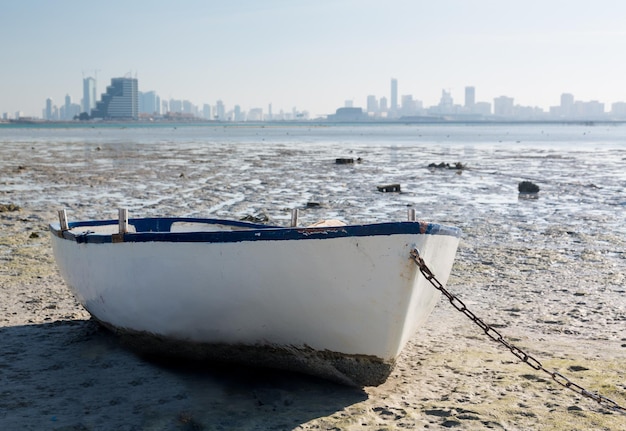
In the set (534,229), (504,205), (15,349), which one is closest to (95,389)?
(15,349)

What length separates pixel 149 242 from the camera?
20.8ft

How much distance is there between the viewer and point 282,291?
19.5 ft

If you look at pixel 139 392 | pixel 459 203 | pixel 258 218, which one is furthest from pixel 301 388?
pixel 459 203

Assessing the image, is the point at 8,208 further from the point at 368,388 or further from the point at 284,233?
the point at 368,388

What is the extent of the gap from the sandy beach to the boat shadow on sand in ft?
0.05

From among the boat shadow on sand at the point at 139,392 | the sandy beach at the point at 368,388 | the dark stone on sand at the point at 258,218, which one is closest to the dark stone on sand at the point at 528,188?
the dark stone on sand at the point at 258,218

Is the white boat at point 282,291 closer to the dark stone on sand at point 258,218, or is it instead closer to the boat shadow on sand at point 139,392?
the boat shadow on sand at point 139,392

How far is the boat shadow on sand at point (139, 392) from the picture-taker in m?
5.53

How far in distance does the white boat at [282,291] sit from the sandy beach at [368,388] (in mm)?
279

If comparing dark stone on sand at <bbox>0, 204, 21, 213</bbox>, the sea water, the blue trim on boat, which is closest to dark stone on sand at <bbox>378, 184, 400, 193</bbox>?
the sea water

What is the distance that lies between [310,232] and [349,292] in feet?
1.82

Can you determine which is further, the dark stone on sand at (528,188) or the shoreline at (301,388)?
the dark stone on sand at (528,188)

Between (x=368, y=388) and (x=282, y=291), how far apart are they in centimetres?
112

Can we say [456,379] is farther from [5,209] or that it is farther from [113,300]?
[5,209]
